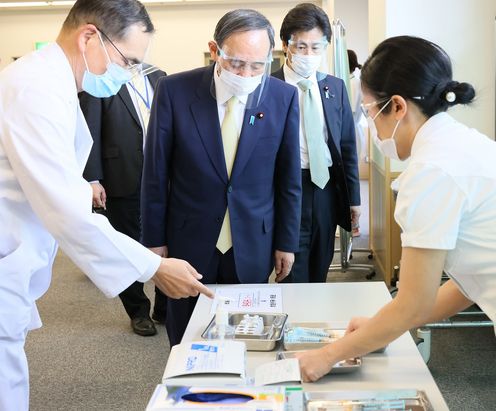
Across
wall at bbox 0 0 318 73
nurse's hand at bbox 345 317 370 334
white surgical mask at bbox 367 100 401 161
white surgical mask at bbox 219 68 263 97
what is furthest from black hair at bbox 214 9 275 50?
wall at bbox 0 0 318 73

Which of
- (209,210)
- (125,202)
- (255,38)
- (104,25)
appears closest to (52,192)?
(104,25)

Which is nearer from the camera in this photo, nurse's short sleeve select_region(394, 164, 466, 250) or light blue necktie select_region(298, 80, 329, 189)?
nurse's short sleeve select_region(394, 164, 466, 250)

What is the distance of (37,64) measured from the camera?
1396 millimetres

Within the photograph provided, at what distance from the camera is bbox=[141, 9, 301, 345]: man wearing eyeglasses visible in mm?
1875

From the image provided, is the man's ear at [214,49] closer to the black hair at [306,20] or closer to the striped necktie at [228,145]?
the striped necktie at [228,145]

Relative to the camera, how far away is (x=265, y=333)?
148 cm

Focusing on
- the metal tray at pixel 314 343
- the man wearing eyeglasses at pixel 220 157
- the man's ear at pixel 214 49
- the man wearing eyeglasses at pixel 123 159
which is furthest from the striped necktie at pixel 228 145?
the man wearing eyeglasses at pixel 123 159

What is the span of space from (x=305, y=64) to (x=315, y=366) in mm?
1668

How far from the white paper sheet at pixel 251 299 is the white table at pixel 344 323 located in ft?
0.08

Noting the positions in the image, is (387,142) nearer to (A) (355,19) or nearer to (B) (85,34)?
(B) (85,34)

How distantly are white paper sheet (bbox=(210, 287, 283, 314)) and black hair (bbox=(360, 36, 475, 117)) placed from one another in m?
0.74

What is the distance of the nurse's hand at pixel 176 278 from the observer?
5.02 ft

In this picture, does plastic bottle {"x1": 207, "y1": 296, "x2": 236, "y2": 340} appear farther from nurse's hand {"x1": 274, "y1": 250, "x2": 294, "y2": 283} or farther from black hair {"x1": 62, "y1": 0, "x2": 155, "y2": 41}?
black hair {"x1": 62, "y1": 0, "x2": 155, "y2": 41}

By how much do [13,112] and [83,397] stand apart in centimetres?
167
